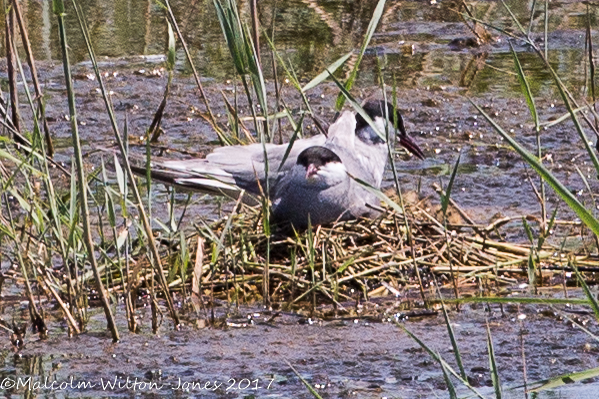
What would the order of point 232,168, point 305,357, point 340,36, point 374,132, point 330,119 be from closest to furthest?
point 305,357 → point 232,168 → point 374,132 → point 330,119 → point 340,36

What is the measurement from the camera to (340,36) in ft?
30.7

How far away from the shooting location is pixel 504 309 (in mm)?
4523

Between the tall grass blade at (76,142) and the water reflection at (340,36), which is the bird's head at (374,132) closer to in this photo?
the water reflection at (340,36)

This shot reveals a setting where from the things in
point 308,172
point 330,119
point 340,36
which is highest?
point 308,172

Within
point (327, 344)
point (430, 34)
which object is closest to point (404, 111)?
point (430, 34)

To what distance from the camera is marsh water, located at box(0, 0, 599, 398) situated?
392 centimetres

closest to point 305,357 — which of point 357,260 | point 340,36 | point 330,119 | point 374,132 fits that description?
point 357,260

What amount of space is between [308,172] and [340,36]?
4.30m

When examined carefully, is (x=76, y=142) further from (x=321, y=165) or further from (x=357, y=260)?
(x=321, y=165)

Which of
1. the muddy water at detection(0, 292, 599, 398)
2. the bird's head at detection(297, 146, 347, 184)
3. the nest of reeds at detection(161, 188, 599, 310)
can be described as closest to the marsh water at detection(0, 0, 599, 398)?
the muddy water at detection(0, 292, 599, 398)

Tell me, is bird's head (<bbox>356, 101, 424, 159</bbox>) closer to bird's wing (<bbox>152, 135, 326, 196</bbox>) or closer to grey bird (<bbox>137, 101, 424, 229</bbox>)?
grey bird (<bbox>137, 101, 424, 229</bbox>)

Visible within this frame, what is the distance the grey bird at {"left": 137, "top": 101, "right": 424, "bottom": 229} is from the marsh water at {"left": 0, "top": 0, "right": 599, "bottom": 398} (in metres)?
0.21

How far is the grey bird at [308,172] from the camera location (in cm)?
518

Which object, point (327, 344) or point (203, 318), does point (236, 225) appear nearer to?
point (203, 318)
